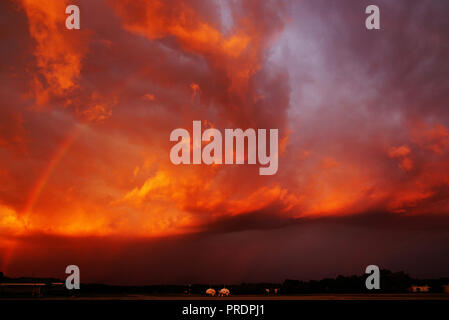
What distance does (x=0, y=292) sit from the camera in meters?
178
